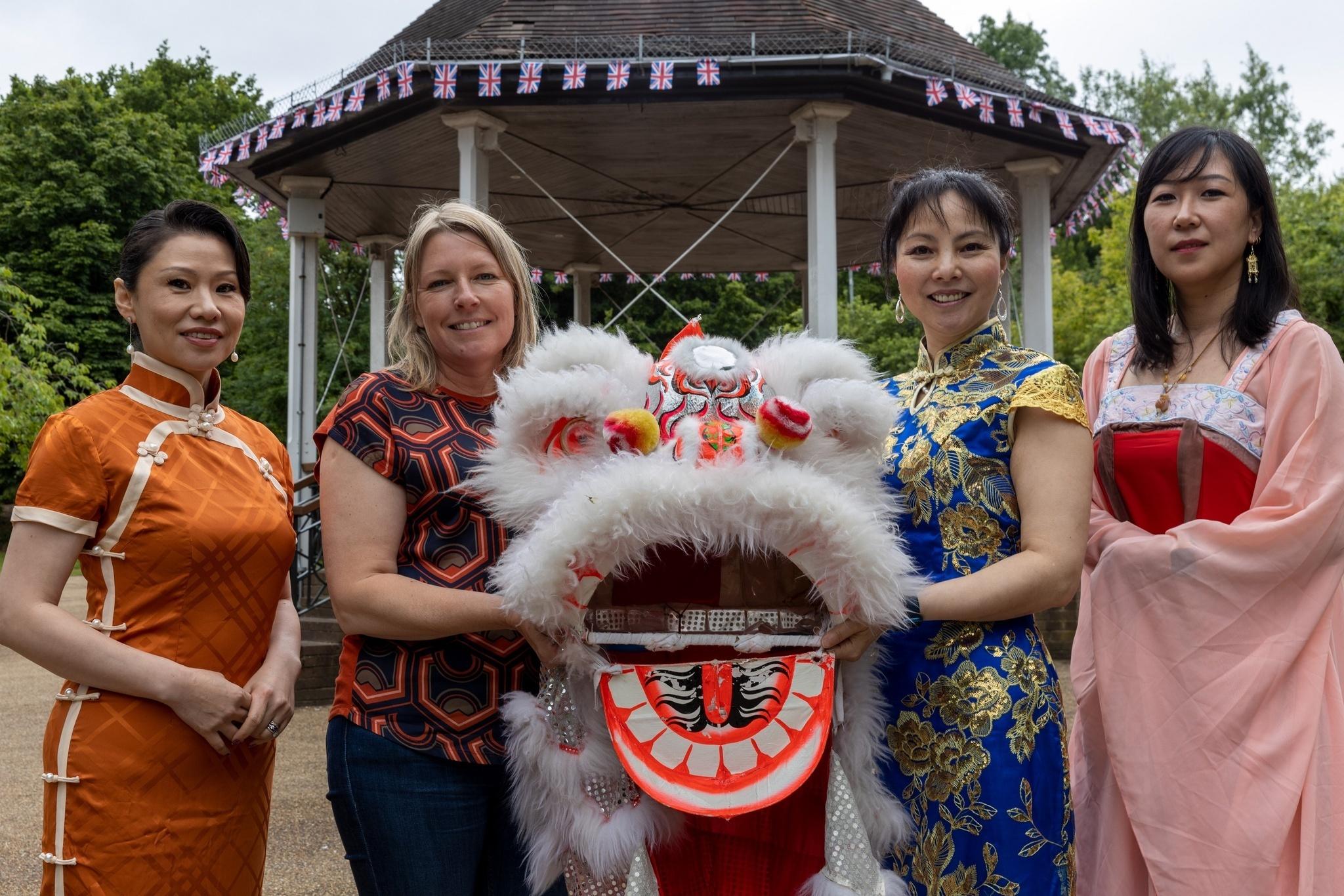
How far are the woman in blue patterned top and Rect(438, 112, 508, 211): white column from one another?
6349 mm

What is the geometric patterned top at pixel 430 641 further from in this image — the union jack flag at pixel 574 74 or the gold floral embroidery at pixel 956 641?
the union jack flag at pixel 574 74

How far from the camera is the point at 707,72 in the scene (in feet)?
24.5

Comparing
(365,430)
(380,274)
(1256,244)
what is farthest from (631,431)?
(380,274)

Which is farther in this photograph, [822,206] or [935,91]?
[822,206]

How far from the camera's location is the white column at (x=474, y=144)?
324 inches

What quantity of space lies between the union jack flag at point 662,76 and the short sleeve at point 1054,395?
18.9ft

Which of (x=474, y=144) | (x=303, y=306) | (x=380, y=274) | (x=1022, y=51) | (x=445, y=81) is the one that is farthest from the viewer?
(x=1022, y=51)

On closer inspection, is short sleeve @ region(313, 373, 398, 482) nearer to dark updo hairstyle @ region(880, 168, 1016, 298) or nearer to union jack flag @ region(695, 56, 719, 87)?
dark updo hairstyle @ region(880, 168, 1016, 298)

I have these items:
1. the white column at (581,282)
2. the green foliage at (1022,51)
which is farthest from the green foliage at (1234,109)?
the white column at (581,282)

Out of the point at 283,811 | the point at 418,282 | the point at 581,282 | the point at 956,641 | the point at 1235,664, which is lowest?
the point at 283,811

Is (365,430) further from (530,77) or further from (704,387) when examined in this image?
(530,77)

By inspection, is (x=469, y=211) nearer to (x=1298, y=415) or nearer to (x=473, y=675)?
(x=473, y=675)

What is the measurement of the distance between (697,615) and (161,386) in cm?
126

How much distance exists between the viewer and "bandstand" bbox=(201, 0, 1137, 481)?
779 centimetres
